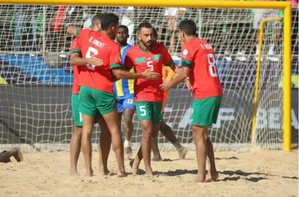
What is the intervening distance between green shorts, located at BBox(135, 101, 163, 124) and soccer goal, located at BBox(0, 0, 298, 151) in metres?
3.05

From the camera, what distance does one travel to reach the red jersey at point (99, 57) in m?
7.59

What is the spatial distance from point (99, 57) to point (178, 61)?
4.69 meters

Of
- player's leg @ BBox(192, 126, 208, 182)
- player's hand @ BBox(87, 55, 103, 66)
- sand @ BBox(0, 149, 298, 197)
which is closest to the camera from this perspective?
sand @ BBox(0, 149, 298, 197)

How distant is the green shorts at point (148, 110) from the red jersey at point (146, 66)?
5cm

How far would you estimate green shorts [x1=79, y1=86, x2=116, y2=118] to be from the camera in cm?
759

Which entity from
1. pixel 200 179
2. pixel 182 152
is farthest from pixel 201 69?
pixel 182 152

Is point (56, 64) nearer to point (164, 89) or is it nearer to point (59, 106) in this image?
point (59, 106)

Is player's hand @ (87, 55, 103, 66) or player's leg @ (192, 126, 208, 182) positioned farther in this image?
player's leg @ (192, 126, 208, 182)

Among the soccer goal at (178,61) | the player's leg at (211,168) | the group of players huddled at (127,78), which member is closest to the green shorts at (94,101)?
the group of players huddled at (127,78)

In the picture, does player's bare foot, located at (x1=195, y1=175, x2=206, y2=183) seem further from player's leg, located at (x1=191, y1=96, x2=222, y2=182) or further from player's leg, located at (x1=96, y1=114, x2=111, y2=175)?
player's leg, located at (x1=96, y1=114, x2=111, y2=175)

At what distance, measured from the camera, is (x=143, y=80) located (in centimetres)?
799

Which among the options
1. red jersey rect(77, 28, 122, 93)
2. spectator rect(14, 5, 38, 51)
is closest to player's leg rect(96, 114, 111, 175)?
red jersey rect(77, 28, 122, 93)

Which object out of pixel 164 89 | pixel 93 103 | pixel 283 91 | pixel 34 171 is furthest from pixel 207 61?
pixel 283 91

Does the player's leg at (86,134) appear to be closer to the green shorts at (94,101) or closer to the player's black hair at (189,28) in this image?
the green shorts at (94,101)
